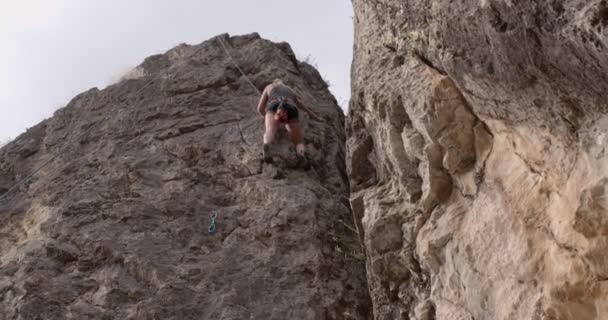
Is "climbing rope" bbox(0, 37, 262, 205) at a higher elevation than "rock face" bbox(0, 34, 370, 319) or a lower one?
higher

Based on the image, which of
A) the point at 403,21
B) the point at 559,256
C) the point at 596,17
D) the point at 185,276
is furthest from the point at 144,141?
the point at 596,17

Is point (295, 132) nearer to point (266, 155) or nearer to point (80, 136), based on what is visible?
point (266, 155)

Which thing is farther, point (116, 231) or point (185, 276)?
point (116, 231)

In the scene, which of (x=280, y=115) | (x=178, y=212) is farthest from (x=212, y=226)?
(x=280, y=115)

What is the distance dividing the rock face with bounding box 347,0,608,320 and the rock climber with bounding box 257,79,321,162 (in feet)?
6.58

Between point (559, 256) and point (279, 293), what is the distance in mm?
3771

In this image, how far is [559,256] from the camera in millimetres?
4703

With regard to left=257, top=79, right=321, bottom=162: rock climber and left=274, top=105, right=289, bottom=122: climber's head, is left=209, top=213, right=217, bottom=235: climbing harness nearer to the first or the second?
left=257, top=79, right=321, bottom=162: rock climber

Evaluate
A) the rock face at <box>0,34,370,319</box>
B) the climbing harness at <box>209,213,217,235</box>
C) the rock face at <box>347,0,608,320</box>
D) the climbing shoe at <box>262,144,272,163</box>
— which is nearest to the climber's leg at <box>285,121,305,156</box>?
the rock face at <box>0,34,370,319</box>

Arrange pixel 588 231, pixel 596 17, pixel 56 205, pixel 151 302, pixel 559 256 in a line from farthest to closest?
pixel 56 205 < pixel 151 302 < pixel 559 256 < pixel 588 231 < pixel 596 17

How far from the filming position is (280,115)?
32.0 ft

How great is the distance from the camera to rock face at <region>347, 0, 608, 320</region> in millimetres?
4254

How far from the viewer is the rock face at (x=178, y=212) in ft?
25.9

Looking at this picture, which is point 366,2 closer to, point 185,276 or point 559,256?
point 185,276
